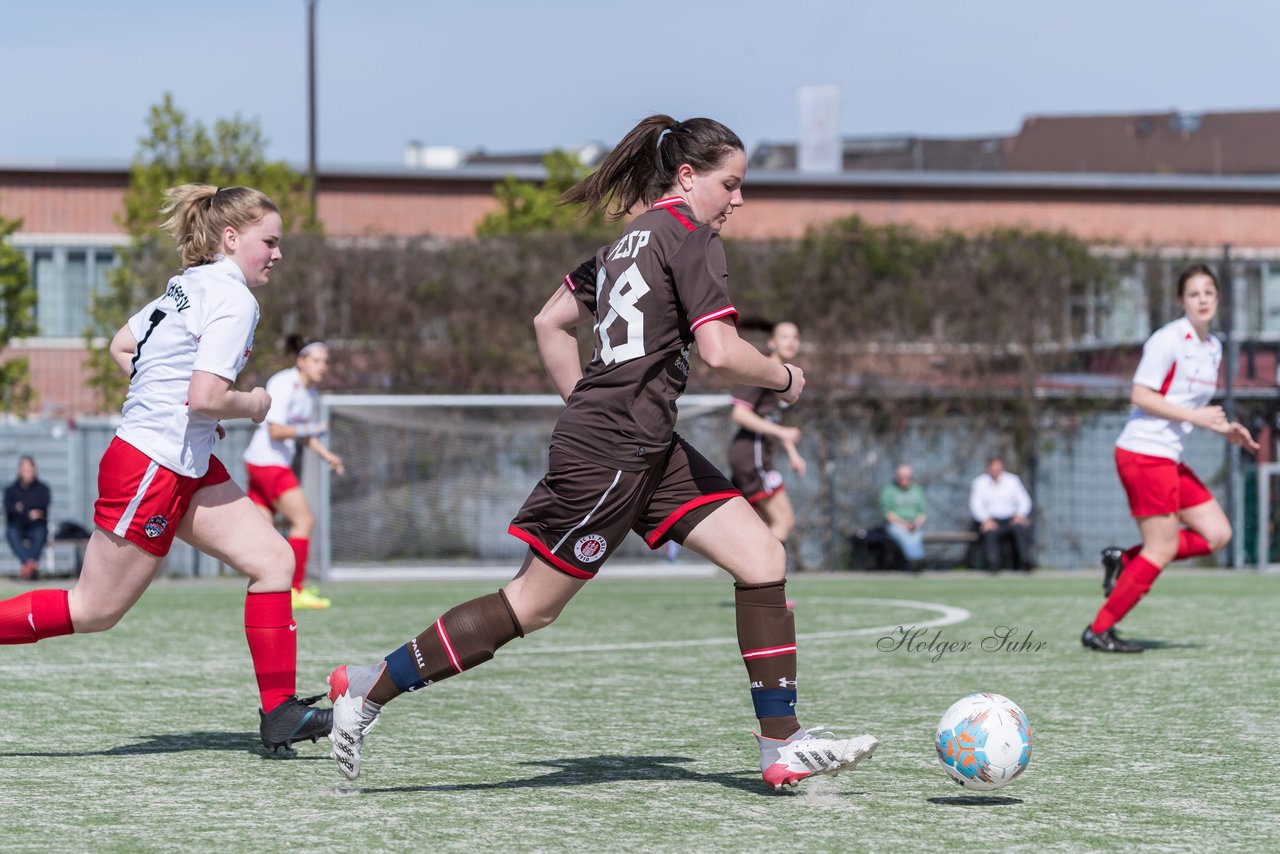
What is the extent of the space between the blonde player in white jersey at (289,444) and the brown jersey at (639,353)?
6.88 metres

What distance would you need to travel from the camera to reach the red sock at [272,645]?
5.51m

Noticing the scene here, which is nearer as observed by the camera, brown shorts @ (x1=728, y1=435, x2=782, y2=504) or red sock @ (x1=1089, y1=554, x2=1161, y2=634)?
red sock @ (x1=1089, y1=554, x2=1161, y2=634)

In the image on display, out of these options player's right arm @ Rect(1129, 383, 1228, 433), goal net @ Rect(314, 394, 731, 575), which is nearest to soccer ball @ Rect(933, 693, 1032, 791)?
player's right arm @ Rect(1129, 383, 1228, 433)

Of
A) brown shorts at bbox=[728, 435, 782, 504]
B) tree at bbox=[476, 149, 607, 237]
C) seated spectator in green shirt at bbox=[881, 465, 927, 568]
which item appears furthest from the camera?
tree at bbox=[476, 149, 607, 237]

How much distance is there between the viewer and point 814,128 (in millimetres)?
37125

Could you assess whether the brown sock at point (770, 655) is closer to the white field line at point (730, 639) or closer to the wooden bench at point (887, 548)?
the white field line at point (730, 639)

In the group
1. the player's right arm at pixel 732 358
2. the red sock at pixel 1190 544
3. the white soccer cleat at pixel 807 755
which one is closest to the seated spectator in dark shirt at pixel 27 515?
the red sock at pixel 1190 544

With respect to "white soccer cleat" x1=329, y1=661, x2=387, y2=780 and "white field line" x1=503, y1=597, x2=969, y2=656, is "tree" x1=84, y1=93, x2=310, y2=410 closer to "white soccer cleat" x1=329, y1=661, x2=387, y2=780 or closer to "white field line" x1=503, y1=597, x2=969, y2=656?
"white field line" x1=503, y1=597, x2=969, y2=656

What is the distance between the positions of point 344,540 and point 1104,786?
13.3 metres

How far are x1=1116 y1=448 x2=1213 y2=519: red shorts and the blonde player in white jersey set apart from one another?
5573 mm

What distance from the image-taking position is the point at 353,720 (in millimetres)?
4785

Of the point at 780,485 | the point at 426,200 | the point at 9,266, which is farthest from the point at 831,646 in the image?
the point at 426,200

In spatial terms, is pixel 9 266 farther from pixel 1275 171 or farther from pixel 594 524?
pixel 1275 171

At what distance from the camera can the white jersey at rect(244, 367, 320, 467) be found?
11.7 meters
